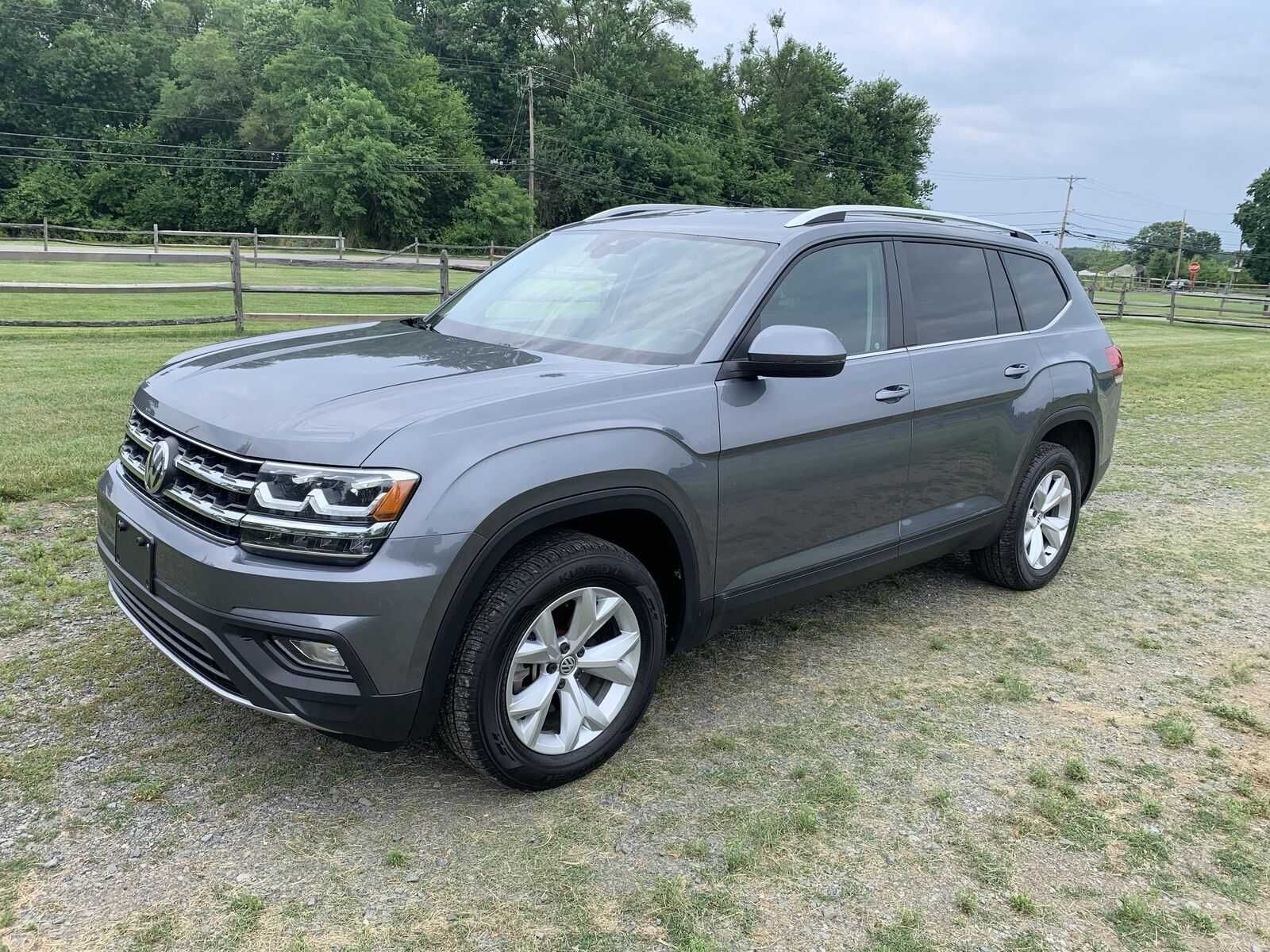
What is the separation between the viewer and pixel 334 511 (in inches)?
97.7

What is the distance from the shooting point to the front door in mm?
3262

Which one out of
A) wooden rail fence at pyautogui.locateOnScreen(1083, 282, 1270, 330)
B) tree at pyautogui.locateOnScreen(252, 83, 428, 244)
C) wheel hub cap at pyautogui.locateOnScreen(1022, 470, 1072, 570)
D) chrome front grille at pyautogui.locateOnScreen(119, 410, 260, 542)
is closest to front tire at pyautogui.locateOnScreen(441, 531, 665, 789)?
chrome front grille at pyautogui.locateOnScreen(119, 410, 260, 542)

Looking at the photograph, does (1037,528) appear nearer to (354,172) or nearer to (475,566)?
(475,566)

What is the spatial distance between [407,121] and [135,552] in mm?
59643

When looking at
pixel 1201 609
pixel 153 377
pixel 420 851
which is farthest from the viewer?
pixel 1201 609

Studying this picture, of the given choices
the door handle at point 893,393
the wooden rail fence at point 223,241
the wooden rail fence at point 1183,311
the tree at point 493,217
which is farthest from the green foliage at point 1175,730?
the tree at point 493,217

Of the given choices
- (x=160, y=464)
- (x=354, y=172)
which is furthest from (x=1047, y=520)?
(x=354, y=172)

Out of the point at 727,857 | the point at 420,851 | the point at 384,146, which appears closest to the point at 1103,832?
the point at 727,857

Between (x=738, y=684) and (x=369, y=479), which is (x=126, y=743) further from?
(x=738, y=684)

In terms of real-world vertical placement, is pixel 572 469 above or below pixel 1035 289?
below

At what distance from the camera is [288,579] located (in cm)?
247

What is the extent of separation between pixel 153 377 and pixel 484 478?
1.53 m

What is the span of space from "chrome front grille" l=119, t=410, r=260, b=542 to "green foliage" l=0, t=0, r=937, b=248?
52.8 metres

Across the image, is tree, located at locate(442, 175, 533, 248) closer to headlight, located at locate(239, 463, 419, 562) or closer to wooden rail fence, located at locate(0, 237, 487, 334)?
wooden rail fence, located at locate(0, 237, 487, 334)
